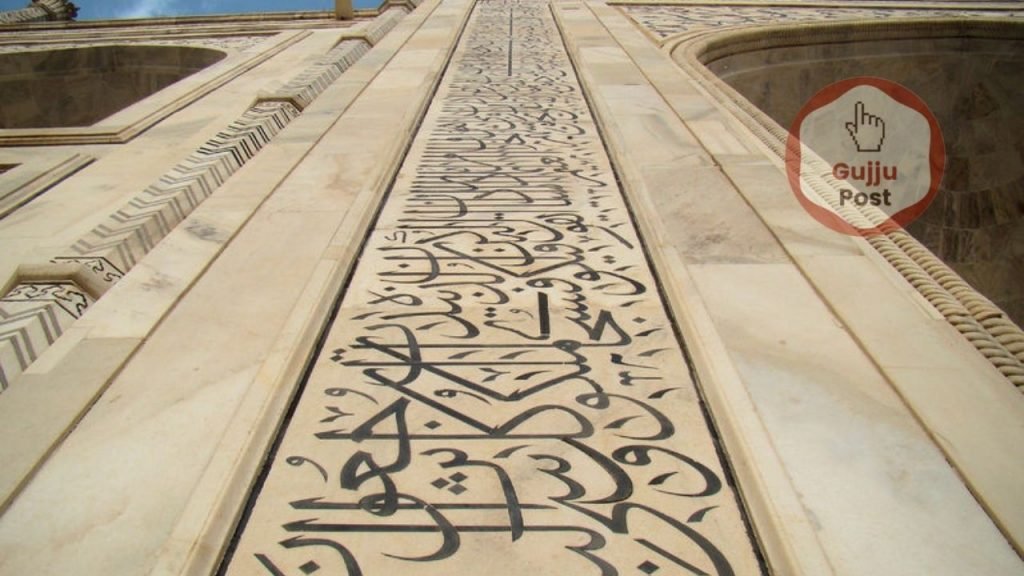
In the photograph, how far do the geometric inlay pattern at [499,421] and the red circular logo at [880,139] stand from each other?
342cm

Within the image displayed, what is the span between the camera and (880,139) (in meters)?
5.57

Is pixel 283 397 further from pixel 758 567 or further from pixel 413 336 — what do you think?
pixel 758 567

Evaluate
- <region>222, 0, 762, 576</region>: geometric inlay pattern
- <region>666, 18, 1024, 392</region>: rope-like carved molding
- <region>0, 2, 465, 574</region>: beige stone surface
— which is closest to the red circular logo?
<region>666, 18, 1024, 392</region>: rope-like carved molding

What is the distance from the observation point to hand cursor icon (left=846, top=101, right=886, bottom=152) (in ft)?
18.4

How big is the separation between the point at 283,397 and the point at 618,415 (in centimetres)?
59

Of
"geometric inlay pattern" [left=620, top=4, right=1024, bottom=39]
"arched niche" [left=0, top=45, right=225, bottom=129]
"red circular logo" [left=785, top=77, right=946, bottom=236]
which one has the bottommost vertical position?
"red circular logo" [left=785, top=77, right=946, bottom=236]

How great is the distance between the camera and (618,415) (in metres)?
1.52

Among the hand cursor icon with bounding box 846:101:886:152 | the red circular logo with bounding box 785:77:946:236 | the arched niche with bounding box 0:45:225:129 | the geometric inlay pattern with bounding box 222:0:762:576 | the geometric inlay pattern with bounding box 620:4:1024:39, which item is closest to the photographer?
the geometric inlay pattern with bounding box 222:0:762:576

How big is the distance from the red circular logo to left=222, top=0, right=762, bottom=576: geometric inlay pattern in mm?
3424

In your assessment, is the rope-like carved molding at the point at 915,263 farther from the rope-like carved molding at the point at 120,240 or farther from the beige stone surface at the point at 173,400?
the rope-like carved molding at the point at 120,240

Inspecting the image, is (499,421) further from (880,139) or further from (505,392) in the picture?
(880,139)

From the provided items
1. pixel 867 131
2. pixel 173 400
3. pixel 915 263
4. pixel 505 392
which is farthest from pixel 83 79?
pixel 915 263

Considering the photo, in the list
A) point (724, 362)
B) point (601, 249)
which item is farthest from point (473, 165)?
point (724, 362)

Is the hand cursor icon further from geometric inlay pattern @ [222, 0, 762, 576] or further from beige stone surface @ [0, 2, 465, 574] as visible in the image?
beige stone surface @ [0, 2, 465, 574]
